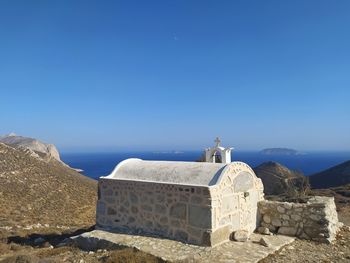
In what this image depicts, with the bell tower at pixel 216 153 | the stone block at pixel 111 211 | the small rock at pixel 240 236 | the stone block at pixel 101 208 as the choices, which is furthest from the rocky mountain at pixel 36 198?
the small rock at pixel 240 236

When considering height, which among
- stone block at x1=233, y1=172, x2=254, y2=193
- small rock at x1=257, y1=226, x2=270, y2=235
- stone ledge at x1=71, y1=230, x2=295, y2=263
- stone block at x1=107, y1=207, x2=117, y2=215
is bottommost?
stone ledge at x1=71, y1=230, x2=295, y2=263

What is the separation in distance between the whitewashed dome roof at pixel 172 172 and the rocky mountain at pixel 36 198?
6943 mm

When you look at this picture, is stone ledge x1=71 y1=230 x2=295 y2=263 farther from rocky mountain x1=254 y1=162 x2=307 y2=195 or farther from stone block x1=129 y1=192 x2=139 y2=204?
rocky mountain x1=254 y1=162 x2=307 y2=195

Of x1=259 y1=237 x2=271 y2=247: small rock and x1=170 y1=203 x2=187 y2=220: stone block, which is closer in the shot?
x1=259 y1=237 x2=271 y2=247: small rock

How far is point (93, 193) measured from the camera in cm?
3447

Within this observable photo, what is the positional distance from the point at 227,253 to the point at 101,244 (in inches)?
161

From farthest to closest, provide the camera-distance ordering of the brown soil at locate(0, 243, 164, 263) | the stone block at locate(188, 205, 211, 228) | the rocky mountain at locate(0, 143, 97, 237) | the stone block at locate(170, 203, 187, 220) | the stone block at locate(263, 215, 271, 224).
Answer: the rocky mountain at locate(0, 143, 97, 237), the stone block at locate(263, 215, 271, 224), the stone block at locate(170, 203, 187, 220), the stone block at locate(188, 205, 211, 228), the brown soil at locate(0, 243, 164, 263)

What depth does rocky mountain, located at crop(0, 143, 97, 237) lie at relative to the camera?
802 inches

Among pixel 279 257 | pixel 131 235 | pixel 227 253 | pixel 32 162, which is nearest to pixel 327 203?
pixel 279 257

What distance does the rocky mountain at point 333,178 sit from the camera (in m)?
52.7

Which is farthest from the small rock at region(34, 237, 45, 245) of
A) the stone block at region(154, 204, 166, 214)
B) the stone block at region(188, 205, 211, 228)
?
the stone block at region(188, 205, 211, 228)

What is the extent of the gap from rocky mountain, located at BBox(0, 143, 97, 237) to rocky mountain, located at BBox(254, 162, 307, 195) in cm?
1916

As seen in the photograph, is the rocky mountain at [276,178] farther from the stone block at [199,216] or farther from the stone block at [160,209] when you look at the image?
the stone block at [199,216]

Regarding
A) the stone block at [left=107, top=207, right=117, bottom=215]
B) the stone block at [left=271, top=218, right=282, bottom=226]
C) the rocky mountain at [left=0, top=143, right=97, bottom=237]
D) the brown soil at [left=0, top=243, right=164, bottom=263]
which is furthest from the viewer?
the rocky mountain at [left=0, top=143, right=97, bottom=237]
